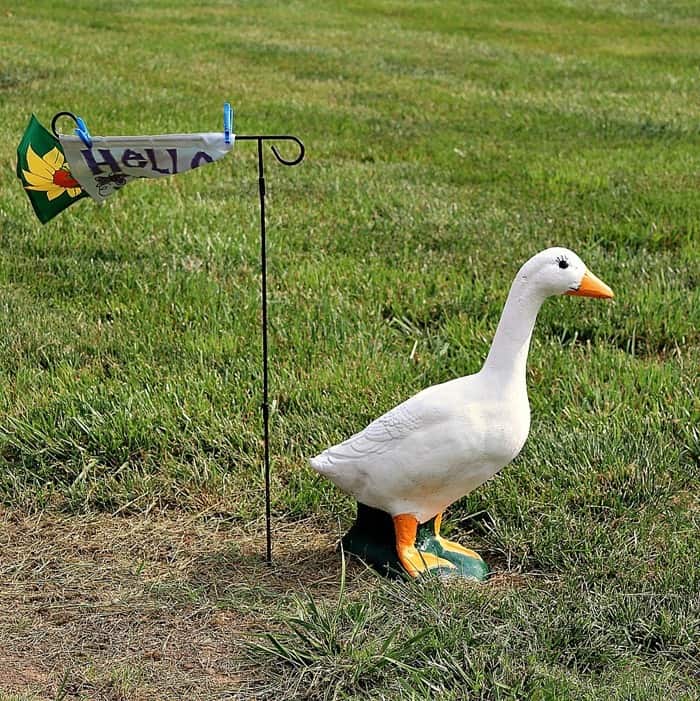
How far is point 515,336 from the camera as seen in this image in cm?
312

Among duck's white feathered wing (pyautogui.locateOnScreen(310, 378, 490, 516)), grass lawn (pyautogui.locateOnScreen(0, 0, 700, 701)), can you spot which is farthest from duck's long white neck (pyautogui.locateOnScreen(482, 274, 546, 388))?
grass lawn (pyautogui.locateOnScreen(0, 0, 700, 701))

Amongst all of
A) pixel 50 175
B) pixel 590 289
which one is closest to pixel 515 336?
pixel 590 289

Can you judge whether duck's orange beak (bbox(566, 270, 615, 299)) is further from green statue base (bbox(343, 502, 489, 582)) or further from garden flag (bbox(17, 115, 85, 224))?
garden flag (bbox(17, 115, 85, 224))

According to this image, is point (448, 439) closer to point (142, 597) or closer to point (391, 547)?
point (391, 547)

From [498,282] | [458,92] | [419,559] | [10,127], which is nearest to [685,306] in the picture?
[498,282]

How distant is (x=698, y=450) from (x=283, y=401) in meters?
1.57

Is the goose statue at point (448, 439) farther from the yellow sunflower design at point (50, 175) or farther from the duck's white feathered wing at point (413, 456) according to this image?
the yellow sunflower design at point (50, 175)

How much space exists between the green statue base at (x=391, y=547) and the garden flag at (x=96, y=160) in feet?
3.74

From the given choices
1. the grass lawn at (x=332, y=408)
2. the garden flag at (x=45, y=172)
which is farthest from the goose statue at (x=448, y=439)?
the garden flag at (x=45, y=172)

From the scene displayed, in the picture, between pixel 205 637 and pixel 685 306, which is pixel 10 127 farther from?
pixel 205 637

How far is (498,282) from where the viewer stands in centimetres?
556

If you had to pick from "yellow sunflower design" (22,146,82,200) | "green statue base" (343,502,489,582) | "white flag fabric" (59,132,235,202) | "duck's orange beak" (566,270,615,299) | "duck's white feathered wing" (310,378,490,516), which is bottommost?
"green statue base" (343,502,489,582)

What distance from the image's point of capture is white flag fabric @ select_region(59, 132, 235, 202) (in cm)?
298

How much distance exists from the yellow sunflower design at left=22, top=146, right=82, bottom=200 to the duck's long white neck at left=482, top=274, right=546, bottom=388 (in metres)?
1.28
